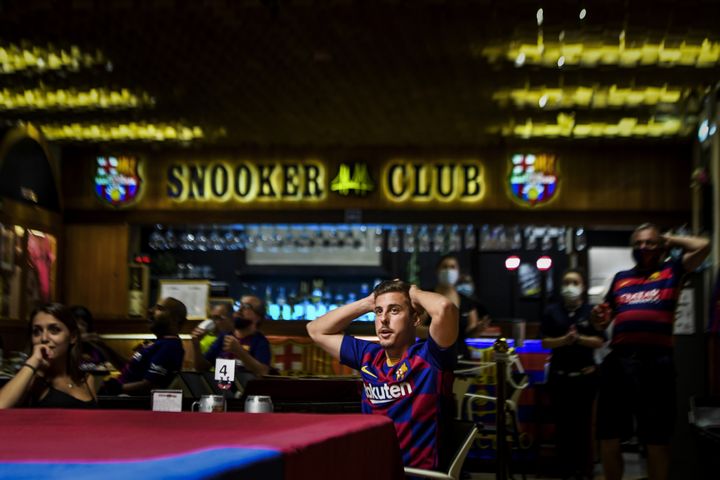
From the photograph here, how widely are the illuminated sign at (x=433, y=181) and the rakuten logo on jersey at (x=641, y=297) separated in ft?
18.7

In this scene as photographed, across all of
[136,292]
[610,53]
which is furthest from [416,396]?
[136,292]

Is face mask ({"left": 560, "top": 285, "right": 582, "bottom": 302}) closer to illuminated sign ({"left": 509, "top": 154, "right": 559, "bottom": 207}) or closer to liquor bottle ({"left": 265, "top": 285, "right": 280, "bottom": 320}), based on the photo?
illuminated sign ({"left": 509, "top": 154, "right": 559, "bottom": 207})

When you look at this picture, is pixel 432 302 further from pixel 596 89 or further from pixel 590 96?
pixel 590 96

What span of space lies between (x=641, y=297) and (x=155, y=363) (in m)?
2.95

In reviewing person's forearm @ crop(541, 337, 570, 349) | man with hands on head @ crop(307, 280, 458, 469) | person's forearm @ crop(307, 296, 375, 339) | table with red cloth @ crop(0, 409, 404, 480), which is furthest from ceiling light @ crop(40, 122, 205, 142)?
table with red cloth @ crop(0, 409, 404, 480)

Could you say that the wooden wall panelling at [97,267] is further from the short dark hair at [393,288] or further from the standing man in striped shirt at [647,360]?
the short dark hair at [393,288]

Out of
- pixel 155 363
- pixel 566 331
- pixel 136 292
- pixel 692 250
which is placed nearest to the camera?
pixel 692 250

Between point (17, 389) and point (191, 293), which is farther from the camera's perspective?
point (191, 293)

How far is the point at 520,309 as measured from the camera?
46.2 feet

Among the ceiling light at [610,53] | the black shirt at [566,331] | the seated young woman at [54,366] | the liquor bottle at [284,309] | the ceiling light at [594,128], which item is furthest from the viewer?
the liquor bottle at [284,309]

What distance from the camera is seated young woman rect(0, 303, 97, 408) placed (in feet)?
12.2

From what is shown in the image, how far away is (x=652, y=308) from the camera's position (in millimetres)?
5543

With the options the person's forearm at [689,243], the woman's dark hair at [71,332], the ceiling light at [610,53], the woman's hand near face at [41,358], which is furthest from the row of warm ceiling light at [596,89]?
the woman's hand near face at [41,358]

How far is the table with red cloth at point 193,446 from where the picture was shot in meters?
1.04
